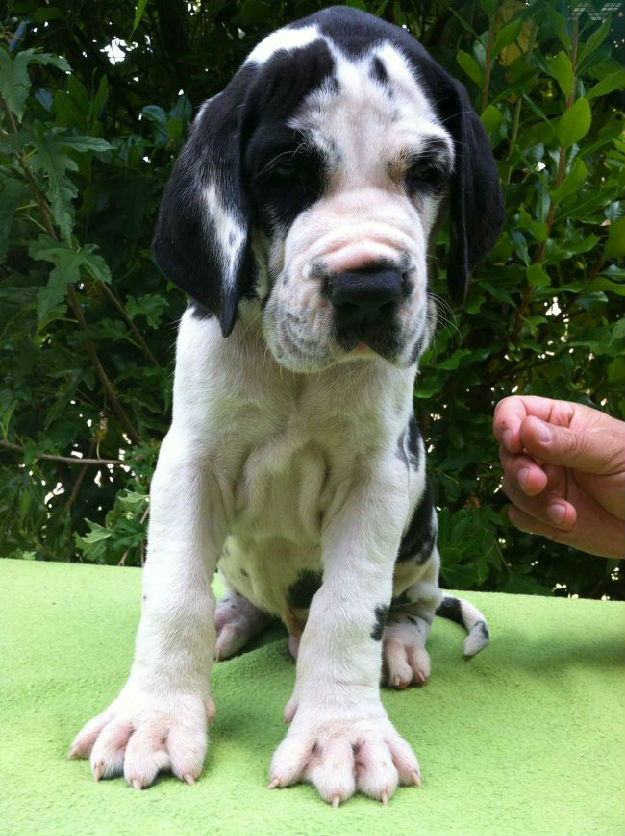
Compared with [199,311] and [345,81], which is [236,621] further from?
[345,81]

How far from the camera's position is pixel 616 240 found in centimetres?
390

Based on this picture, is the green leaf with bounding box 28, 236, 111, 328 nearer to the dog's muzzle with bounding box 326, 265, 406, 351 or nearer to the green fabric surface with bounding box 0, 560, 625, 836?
the green fabric surface with bounding box 0, 560, 625, 836

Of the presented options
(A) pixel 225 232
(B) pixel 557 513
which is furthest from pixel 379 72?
(B) pixel 557 513

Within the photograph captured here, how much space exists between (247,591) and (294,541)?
41 cm

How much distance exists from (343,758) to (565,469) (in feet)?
5.08

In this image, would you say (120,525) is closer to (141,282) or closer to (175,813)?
(141,282)

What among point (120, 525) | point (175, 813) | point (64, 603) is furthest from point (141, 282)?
point (175, 813)

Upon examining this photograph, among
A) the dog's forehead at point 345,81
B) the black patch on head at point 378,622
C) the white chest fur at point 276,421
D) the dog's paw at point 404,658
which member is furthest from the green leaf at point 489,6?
the black patch on head at point 378,622

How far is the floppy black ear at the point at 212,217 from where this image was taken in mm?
2260

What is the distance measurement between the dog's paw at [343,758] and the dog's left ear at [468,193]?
1.20 metres

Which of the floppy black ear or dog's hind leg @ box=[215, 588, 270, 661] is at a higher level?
the floppy black ear

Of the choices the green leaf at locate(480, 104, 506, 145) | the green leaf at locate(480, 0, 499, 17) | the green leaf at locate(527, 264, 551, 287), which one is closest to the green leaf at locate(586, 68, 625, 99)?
the green leaf at locate(480, 104, 506, 145)

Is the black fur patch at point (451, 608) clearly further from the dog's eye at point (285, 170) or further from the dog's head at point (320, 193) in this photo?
the dog's eye at point (285, 170)

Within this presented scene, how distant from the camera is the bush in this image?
148 inches
